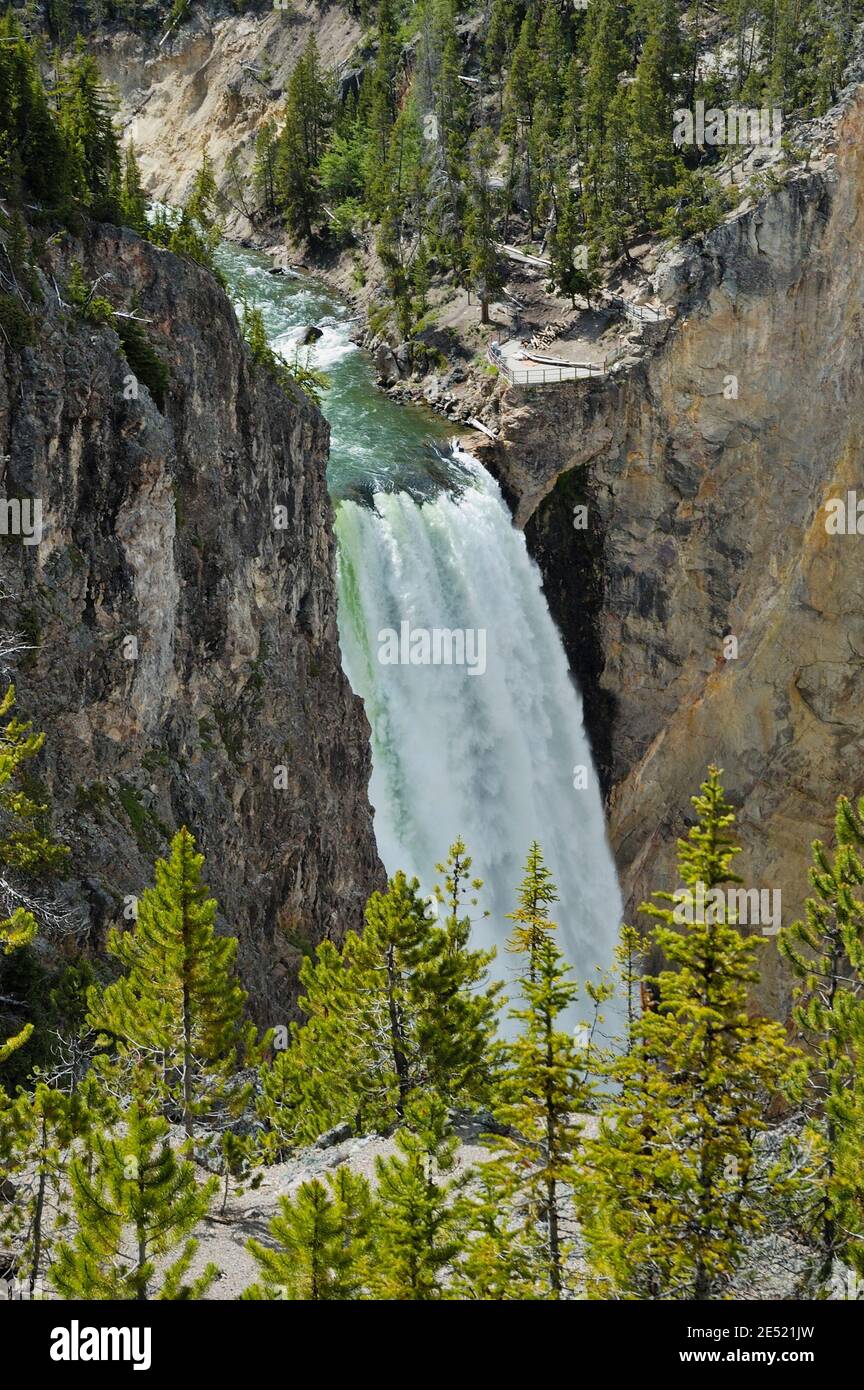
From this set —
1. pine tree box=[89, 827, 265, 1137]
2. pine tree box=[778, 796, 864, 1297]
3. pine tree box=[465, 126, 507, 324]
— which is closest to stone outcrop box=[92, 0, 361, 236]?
pine tree box=[465, 126, 507, 324]

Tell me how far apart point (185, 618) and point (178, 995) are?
12.5 m

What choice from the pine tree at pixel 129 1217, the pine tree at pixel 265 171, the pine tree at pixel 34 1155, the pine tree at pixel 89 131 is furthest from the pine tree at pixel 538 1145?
the pine tree at pixel 265 171

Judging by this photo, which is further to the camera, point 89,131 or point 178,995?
point 89,131

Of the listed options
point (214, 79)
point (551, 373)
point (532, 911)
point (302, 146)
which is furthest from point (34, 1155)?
point (214, 79)

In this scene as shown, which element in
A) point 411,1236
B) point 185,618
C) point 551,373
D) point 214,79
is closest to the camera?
point 411,1236

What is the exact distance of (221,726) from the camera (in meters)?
29.2

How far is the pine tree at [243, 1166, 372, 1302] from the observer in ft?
38.0

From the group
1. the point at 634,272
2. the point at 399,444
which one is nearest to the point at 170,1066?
the point at 399,444

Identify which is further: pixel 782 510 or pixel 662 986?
pixel 782 510

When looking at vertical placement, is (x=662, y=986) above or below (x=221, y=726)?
below

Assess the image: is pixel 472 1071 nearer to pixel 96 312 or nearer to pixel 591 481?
pixel 96 312

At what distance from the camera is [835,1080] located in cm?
1541

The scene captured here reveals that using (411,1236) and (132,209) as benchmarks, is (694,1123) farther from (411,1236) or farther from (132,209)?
(132,209)
